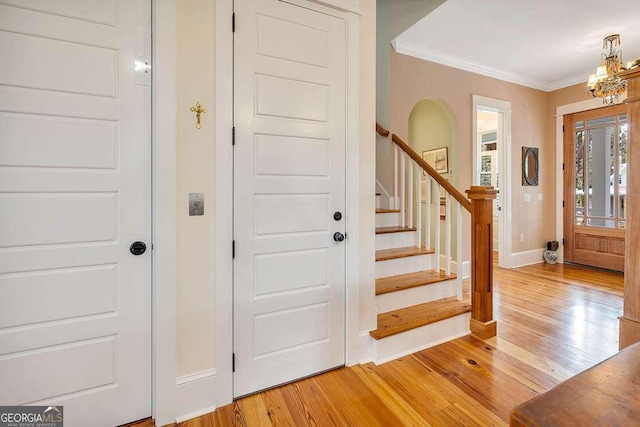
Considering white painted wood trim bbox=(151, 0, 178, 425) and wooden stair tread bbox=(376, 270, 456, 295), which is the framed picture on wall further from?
white painted wood trim bbox=(151, 0, 178, 425)

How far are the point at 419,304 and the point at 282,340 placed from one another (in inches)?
49.0

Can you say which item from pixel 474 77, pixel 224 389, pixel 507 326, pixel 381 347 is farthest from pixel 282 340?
pixel 474 77

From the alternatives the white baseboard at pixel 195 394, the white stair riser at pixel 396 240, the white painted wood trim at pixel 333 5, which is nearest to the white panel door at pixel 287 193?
the white painted wood trim at pixel 333 5

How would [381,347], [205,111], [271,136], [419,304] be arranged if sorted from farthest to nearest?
Answer: [419,304] < [381,347] < [271,136] < [205,111]

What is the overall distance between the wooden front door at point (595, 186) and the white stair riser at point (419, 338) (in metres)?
3.49

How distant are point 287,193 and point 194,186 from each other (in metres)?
0.52

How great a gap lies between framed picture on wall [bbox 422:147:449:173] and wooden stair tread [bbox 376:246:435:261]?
184 centimetres

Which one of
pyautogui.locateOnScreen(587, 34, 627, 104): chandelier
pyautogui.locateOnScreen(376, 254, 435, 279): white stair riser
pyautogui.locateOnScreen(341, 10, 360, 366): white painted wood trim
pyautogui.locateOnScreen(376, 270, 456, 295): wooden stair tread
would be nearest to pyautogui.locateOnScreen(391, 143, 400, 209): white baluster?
pyautogui.locateOnScreen(376, 254, 435, 279): white stair riser

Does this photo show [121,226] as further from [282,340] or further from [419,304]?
[419,304]

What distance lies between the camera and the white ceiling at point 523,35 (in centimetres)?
284

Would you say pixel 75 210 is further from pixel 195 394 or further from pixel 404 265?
pixel 404 265

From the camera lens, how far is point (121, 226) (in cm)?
148

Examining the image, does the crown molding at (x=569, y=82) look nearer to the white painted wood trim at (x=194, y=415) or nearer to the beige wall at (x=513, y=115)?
the beige wall at (x=513, y=115)

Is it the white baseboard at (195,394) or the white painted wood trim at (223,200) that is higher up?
the white painted wood trim at (223,200)
